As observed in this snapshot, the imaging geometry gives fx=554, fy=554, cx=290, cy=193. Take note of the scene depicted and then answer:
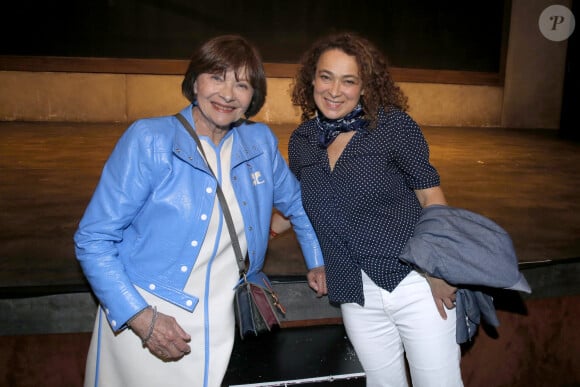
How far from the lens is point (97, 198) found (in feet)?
4.45

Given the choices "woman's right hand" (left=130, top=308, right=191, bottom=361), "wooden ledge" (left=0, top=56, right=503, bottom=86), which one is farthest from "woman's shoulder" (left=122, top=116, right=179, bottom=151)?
"wooden ledge" (left=0, top=56, right=503, bottom=86)

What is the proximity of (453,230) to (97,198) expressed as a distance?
0.92 meters

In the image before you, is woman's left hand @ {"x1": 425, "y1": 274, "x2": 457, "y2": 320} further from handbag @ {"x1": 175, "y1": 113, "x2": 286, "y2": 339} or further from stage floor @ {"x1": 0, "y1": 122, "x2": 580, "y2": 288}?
stage floor @ {"x1": 0, "y1": 122, "x2": 580, "y2": 288}

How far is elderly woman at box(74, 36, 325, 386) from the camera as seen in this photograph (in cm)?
135

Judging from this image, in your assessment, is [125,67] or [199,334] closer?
[199,334]

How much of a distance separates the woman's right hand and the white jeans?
1.72ft

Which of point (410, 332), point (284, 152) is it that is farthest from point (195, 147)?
point (284, 152)

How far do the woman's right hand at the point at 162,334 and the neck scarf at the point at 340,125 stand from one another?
0.67 meters

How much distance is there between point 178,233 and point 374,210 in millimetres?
553

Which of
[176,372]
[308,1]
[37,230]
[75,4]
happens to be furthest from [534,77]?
[176,372]

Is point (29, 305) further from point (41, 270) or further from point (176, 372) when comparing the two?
point (176, 372)

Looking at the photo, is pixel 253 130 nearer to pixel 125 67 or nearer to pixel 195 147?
pixel 195 147

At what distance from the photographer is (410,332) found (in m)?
1.56

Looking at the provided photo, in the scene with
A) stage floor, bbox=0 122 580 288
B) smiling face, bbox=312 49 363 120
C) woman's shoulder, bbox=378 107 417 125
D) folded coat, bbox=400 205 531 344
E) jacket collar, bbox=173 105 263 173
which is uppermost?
smiling face, bbox=312 49 363 120
